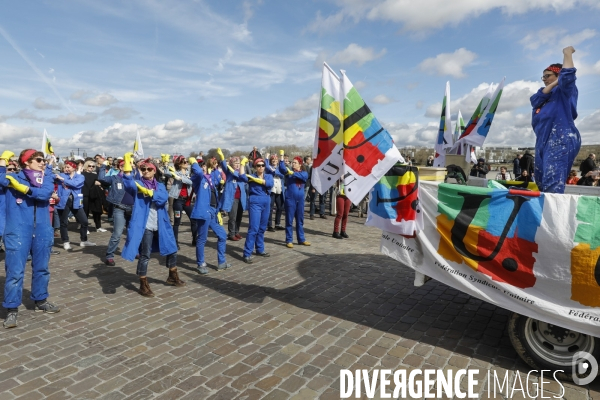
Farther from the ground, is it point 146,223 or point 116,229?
point 146,223

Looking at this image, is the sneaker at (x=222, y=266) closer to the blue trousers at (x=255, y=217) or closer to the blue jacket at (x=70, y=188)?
the blue trousers at (x=255, y=217)

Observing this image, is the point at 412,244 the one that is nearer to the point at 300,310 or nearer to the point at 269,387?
the point at 300,310

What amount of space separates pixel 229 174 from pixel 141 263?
3.21m

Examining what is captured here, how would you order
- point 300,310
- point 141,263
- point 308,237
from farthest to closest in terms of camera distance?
1. point 308,237
2. point 141,263
3. point 300,310

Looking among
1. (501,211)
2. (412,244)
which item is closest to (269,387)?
(412,244)

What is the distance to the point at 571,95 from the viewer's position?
4184mm

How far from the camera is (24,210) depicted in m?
4.84

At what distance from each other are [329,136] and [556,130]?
102 inches

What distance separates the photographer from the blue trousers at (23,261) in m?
4.71

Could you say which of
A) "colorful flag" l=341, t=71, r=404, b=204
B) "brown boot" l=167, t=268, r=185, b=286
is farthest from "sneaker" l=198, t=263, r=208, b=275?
"colorful flag" l=341, t=71, r=404, b=204

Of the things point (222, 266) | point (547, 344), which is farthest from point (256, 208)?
point (547, 344)

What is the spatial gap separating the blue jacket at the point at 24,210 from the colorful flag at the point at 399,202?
4.28m

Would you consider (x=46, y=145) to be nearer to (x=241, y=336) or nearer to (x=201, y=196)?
(x=201, y=196)

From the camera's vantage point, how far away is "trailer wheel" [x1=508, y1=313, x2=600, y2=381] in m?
3.52
